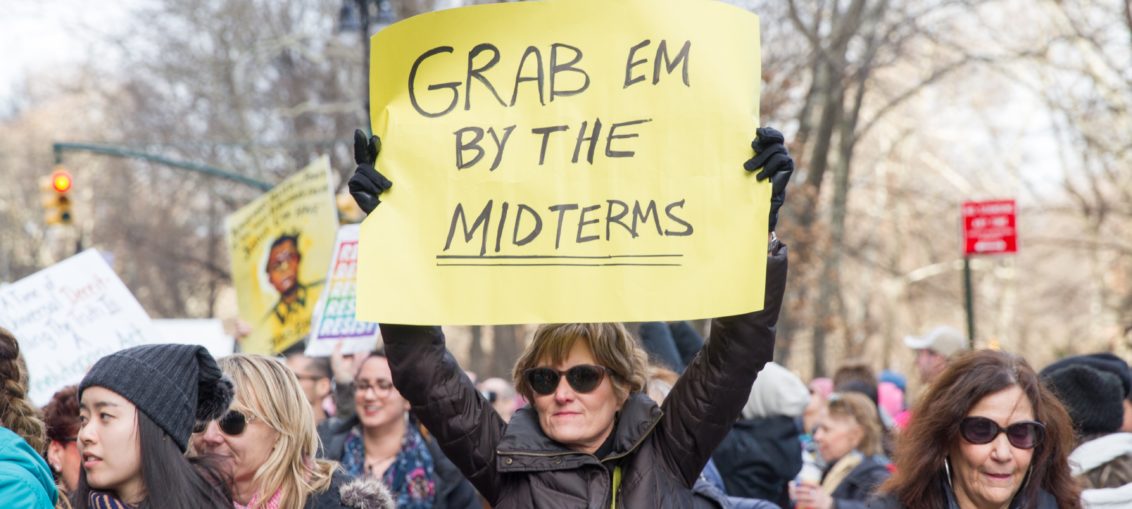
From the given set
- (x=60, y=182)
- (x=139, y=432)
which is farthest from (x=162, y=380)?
(x=60, y=182)

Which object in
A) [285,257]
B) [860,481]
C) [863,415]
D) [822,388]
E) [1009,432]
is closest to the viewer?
[1009,432]

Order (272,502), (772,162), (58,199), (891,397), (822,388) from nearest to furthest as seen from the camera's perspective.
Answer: (772,162)
(272,502)
(822,388)
(891,397)
(58,199)

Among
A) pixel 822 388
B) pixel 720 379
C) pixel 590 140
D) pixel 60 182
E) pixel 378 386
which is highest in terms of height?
pixel 60 182

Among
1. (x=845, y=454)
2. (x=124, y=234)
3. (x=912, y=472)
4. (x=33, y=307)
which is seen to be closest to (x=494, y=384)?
(x=845, y=454)

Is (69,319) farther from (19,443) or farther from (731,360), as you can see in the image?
(731,360)

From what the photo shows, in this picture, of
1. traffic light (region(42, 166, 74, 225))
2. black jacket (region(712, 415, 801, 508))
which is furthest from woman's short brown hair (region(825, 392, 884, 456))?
traffic light (region(42, 166, 74, 225))

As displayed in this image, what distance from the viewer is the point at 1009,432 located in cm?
377

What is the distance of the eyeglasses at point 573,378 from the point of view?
11.7 ft

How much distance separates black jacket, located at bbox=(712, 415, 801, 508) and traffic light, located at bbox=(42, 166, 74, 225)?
13292 mm

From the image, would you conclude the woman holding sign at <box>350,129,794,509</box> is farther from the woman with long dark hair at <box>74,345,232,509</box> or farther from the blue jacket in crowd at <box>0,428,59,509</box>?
the blue jacket in crowd at <box>0,428,59,509</box>

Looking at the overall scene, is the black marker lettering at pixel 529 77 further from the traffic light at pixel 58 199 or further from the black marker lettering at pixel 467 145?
the traffic light at pixel 58 199

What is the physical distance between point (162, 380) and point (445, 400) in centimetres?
75

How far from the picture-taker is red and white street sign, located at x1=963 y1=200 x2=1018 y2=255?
1114cm

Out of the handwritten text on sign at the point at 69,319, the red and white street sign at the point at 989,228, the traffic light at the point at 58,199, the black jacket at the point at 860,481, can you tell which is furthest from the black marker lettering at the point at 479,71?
the traffic light at the point at 58,199
